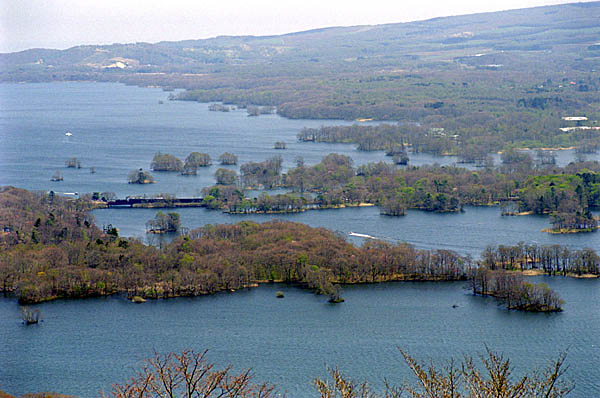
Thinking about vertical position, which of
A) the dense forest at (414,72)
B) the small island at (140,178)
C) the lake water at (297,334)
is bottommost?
the lake water at (297,334)

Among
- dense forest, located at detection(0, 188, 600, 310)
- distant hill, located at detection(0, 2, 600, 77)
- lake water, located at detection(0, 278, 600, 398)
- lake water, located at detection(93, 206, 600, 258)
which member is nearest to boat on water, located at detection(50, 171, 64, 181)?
lake water, located at detection(93, 206, 600, 258)

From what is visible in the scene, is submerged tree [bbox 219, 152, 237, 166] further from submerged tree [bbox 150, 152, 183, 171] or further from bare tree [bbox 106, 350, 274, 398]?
bare tree [bbox 106, 350, 274, 398]

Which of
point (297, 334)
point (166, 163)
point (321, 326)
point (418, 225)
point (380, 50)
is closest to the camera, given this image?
point (297, 334)

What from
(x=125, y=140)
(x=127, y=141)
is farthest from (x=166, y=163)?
(x=125, y=140)

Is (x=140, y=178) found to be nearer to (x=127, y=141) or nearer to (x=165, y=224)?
(x=165, y=224)

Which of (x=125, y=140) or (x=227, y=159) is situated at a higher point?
(x=125, y=140)

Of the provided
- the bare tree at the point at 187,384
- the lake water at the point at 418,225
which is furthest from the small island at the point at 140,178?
the bare tree at the point at 187,384

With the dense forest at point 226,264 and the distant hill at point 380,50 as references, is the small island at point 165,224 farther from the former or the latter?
the distant hill at point 380,50
